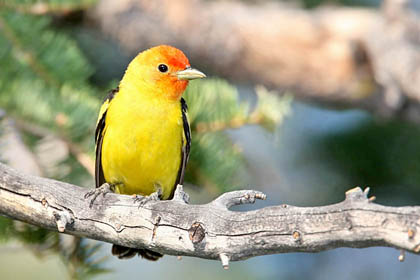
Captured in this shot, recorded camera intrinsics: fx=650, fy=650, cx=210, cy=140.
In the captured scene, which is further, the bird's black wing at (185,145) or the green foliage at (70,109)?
the bird's black wing at (185,145)

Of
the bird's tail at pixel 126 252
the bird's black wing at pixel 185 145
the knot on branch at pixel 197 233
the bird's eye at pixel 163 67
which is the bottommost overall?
the knot on branch at pixel 197 233

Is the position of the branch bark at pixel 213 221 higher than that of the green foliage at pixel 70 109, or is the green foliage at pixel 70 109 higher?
the green foliage at pixel 70 109

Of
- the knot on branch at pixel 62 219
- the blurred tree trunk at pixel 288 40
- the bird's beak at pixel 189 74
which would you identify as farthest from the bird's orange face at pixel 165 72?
the knot on branch at pixel 62 219

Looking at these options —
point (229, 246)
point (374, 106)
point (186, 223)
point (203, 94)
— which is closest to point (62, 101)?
point (203, 94)

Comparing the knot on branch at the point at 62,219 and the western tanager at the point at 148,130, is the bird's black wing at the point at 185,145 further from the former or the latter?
the knot on branch at the point at 62,219

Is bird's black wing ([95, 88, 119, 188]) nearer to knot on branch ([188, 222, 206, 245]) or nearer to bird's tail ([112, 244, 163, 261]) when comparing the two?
bird's tail ([112, 244, 163, 261])

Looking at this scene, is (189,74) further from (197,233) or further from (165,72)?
Result: (197,233)

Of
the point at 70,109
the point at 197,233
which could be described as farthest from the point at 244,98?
the point at 197,233

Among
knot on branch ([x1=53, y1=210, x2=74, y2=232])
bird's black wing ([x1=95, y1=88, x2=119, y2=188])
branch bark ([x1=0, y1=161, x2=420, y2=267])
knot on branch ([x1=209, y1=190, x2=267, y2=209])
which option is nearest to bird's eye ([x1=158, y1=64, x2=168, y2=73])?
bird's black wing ([x1=95, y1=88, x2=119, y2=188])

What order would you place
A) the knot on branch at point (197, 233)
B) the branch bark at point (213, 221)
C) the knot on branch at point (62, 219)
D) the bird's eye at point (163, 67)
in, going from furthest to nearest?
the bird's eye at point (163, 67)
the knot on branch at point (62, 219)
the knot on branch at point (197, 233)
the branch bark at point (213, 221)

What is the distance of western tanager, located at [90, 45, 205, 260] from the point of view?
4141 millimetres

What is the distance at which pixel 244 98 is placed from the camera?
4.92m

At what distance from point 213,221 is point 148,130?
5.00 feet

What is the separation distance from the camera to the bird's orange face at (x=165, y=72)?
441cm
